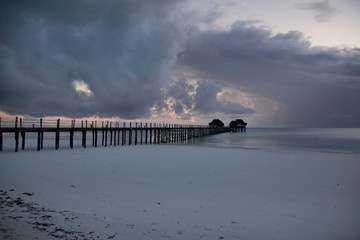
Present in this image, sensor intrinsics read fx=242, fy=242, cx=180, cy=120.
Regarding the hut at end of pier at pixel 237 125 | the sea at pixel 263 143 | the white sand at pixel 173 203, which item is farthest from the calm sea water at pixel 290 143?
the hut at end of pier at pixel 237 125

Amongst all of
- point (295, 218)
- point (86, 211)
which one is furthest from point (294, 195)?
point (86, 211)

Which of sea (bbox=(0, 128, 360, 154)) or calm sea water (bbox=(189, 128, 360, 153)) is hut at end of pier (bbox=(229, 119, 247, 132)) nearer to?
calm sea water (bbox=(189, 128, 360, 153))

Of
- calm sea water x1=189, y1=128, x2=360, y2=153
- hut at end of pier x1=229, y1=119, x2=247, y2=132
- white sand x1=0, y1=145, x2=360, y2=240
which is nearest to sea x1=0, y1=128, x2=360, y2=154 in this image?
calm sea water x1=189, y1=128, x2=360, y2=153

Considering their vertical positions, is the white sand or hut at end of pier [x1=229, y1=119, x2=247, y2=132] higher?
hut at end of pier [x1=229, y1=119, x2=247, y2=132]

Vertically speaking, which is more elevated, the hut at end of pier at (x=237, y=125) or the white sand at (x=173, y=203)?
the hut at end of pier at (x=237, y=125)

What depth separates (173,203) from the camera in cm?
713

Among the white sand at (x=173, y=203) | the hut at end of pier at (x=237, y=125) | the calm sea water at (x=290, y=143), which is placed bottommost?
the calm sea water at (x=290, y=143)

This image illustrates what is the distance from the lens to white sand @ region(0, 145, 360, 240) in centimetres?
515

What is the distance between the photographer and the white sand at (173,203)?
515cm

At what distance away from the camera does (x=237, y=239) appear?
4973 mm

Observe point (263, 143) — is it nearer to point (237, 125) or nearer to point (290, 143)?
point (290, 143)

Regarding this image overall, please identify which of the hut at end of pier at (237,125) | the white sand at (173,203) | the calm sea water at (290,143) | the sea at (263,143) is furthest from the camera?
the hut at end of pier at (237,125)

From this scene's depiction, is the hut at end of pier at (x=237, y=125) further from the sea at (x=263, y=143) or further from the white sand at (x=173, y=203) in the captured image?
the white sand at (x=173, y=203)

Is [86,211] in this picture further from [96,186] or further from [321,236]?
[321,236]
